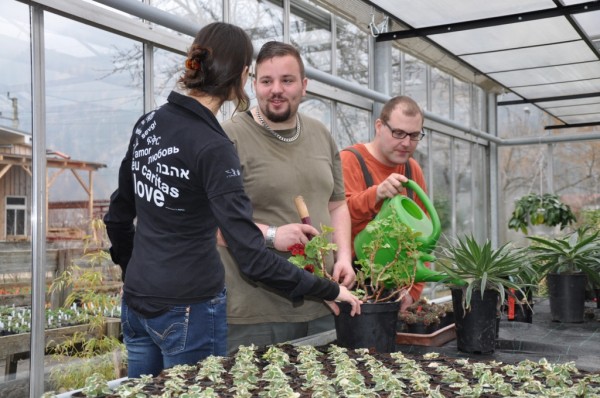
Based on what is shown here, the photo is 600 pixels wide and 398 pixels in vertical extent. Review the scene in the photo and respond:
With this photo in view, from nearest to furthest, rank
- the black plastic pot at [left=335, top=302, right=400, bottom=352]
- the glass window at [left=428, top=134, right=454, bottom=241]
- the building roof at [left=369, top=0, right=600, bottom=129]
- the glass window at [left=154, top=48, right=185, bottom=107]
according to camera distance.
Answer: the black plastic pot at [left=335, top=302, right=400, bottom=352]
the glass window at [left=154, top=48, right=185, bottom=107]
the building roof at [left=369, top=0, right=600, bottom=129]
the glass window at [left=428, top=134, right=454, bottom=241]

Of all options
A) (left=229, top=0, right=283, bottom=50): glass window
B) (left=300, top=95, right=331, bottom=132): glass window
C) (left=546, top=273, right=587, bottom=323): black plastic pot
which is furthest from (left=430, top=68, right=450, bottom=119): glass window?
(left=546, top=273, right=587, bottom=323): black plastic pot

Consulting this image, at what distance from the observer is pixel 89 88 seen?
3762 millimetres

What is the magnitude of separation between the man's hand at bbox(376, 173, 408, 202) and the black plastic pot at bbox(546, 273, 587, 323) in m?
0.86

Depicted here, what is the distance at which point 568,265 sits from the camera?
256cm

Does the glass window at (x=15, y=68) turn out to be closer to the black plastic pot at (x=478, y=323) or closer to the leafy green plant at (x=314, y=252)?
the leafy green plant at (x=314, y=252)

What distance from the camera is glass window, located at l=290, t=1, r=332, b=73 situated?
582 centimetres

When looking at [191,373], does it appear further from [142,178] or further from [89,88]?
[89,88]

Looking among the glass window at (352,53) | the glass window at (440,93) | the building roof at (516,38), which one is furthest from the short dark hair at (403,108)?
the glass window at (440,93)

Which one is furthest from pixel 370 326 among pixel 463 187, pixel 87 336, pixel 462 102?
pixel 462 102

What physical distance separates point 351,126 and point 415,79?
218 cm

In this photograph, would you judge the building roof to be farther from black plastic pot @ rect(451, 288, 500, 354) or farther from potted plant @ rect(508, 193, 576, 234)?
black plastic pot @ rect(451, 288, 500, 354)

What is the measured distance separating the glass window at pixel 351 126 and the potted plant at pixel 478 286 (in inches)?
169

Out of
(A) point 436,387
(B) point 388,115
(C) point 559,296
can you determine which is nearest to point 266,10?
(B) point 388,115

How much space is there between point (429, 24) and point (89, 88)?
268cm
